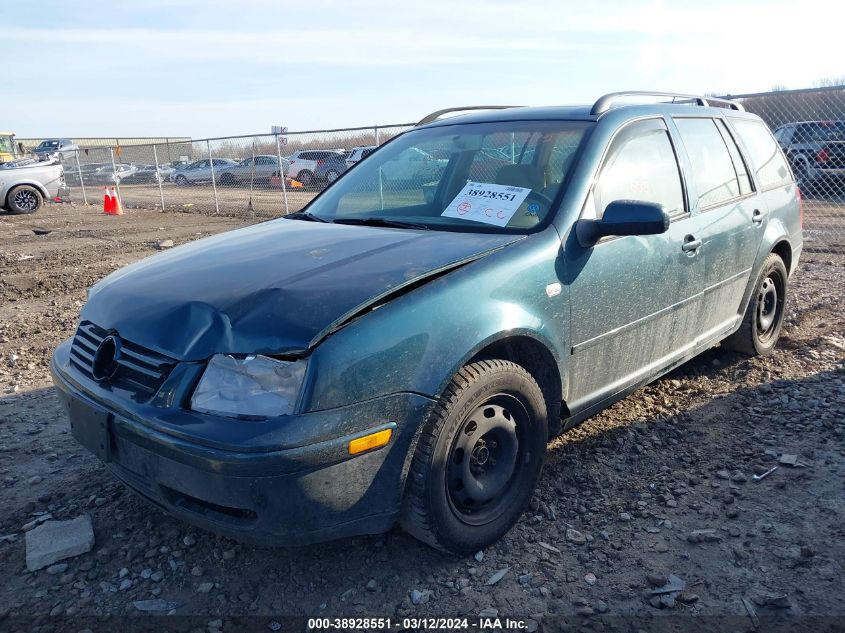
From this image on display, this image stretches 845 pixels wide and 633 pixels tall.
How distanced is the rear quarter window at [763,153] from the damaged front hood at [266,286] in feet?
8.37

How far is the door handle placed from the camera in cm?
355

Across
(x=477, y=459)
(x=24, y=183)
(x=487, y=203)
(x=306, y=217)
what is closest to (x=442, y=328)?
(x=477, y=459)

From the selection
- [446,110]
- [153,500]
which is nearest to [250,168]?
[446,110]

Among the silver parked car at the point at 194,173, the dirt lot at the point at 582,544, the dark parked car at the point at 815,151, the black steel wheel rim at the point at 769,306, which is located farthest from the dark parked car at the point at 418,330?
the silver parked car at the point at 194,173

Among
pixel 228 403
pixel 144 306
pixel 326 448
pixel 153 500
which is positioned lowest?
pixel 153 500

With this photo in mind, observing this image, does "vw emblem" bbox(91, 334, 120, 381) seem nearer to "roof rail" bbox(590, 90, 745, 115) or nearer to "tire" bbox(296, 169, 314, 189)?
"roof rail" bbox(590, 90, 745, 115)

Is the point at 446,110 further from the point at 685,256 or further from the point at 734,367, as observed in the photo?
the point at 734,367

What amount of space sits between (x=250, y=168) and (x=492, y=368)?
15.8 meters

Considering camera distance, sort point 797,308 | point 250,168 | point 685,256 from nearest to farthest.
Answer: point 685,256 < point 797,308 < point 250,168

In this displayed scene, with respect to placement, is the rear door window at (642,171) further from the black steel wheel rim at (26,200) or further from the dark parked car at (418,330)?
the black steel wheel rim at (26,200)

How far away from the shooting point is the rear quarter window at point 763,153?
450 centimetres

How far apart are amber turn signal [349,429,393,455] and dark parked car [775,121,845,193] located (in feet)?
47.1

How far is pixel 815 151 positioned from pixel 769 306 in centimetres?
1141

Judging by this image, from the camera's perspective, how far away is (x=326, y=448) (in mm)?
2141
